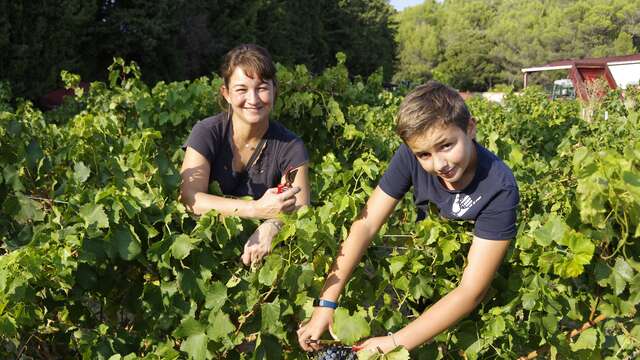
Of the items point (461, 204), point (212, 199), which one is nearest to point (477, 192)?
point (461, 204)

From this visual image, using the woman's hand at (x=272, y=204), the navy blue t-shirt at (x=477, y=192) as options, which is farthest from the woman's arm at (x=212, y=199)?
the navy blue t-shirt at (x=477, y=192)

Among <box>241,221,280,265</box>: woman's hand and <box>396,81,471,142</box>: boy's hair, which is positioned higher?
<box>396,81,471,142</box>: boy's hair

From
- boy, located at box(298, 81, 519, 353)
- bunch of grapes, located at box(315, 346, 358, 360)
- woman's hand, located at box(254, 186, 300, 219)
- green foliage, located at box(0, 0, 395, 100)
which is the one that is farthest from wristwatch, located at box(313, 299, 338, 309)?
green foliage, located at box(0, 0, 395, 100)

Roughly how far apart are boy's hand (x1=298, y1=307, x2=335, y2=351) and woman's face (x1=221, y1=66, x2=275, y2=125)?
3.03ft

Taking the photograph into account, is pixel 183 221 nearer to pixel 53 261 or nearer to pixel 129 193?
pixel 129 193

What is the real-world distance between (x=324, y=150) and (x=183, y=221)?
316 centimetres

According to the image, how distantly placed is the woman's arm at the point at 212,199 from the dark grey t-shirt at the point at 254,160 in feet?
0.31

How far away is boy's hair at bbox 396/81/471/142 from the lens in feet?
6.03

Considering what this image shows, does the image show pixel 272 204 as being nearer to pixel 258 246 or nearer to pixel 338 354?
pixel 258 246

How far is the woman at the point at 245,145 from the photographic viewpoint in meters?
2.49

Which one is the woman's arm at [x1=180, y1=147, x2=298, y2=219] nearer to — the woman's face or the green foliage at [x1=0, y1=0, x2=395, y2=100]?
the woman's face

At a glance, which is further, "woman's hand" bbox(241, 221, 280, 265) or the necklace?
the necklace

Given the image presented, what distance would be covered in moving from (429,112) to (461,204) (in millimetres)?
344

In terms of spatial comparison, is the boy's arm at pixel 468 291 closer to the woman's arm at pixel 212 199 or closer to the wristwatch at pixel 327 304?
the wristwatch at pixel 327 304
